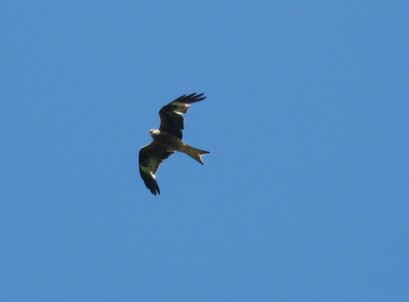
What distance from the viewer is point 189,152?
19906mm

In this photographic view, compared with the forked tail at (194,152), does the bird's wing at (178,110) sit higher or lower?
higher

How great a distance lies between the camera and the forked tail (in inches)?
773

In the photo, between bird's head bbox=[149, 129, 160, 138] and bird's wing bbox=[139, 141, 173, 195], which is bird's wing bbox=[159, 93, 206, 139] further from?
bird's wing bbox=[139, 141, 173, 195]

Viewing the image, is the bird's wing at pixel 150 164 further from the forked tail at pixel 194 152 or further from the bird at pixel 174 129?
the forked tail at pixel 194 152

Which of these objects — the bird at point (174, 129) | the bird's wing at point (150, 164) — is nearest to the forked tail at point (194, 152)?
the bird at point (174, 129)

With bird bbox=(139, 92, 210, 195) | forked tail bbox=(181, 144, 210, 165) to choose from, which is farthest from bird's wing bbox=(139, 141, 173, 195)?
forked tail bbox=(181, 144, 210, 165)

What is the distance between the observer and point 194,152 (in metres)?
19.8

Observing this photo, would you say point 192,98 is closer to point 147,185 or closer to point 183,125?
point 183,125

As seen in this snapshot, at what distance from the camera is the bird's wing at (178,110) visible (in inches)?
783

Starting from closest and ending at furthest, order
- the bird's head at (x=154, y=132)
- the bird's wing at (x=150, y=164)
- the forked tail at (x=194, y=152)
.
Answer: the forked tail at (x=194, y=152), the bird's head at (x=154, y=132), the bird's wing at (x=150, y=164)

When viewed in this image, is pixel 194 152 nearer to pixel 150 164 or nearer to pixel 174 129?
pixel 174 129

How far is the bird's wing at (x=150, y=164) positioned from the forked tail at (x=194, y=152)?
100 centimetres

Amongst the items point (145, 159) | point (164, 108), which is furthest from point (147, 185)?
point (164, 108)

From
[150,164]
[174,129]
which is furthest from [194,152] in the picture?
[150,164]
